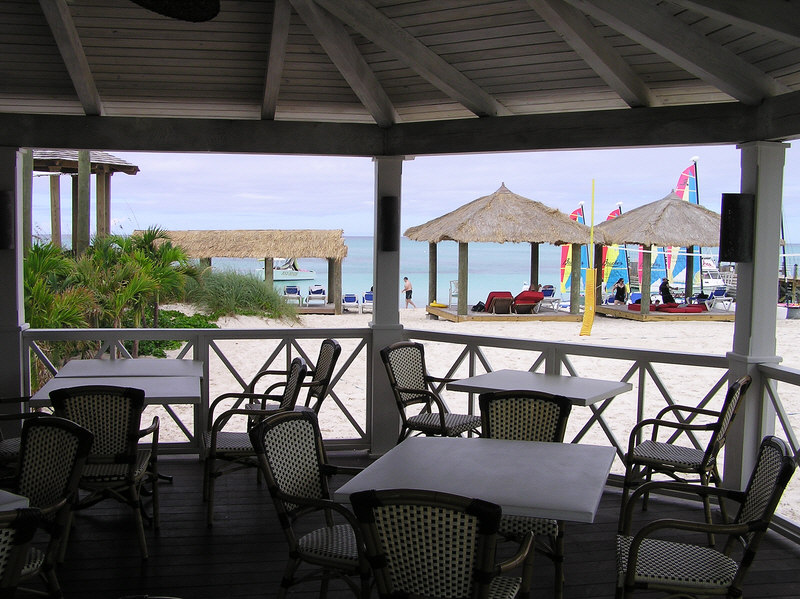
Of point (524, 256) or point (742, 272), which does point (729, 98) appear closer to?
point (742, 272)

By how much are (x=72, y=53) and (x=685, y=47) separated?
370cm

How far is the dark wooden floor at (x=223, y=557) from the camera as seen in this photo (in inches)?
140

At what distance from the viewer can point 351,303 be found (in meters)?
27.4

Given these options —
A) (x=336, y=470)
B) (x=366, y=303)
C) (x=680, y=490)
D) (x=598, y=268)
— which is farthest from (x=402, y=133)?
(x=598, y=268)

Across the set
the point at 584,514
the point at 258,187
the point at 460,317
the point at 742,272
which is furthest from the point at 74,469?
the point at 258,187

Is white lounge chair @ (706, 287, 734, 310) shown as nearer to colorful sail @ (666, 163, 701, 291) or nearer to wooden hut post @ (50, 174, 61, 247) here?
colorful sail @ (666, 163, 701, 291)

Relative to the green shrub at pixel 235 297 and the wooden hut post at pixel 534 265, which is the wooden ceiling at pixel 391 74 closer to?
the green shrub at pixel 235 297

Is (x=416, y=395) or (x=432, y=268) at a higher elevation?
(x=432, y=268)

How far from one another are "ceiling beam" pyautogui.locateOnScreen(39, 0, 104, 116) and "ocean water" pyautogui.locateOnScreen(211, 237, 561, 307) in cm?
3243

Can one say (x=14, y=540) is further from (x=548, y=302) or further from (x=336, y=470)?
(x=548, y=302)

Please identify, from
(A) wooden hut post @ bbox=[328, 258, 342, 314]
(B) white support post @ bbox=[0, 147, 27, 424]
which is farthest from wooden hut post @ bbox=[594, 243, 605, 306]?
(B) white support post @ bbox=[0, 147, 27, 424]

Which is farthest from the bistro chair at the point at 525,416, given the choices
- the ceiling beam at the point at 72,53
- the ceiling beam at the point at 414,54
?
the ceiling beam at the point at 72,53

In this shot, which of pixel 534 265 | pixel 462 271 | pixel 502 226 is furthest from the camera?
pixel 534 265

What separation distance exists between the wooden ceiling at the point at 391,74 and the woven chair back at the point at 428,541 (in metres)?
2.65
